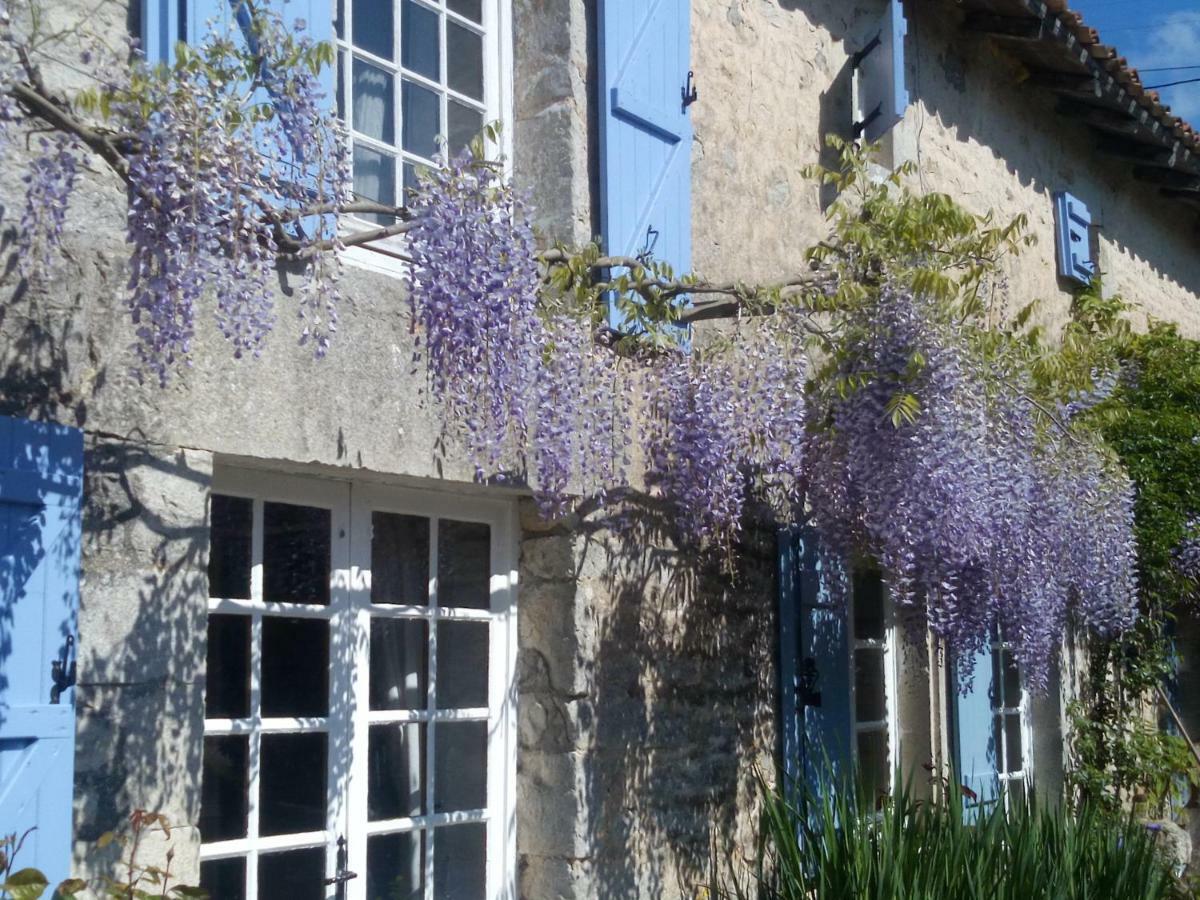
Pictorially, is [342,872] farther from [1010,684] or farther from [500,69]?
[1010,684]

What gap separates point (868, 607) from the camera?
5.54m

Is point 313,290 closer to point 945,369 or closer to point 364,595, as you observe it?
point 364,595

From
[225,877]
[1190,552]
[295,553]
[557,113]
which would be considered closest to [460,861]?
[225,877]

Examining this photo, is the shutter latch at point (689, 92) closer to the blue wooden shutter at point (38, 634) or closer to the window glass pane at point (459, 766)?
the window glass pane at point (459, 766)

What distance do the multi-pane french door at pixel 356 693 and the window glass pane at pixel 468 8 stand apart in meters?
1.47

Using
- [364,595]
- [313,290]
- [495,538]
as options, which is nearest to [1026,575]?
[495,538]

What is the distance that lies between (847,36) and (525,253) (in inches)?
115

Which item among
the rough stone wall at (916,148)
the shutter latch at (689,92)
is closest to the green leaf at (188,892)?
the rough stone wall at (916,148)

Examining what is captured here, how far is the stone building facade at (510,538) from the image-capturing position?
9.59 feet

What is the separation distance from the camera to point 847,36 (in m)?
5.69

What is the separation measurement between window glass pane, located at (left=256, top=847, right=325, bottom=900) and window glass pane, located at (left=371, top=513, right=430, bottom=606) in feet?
2.18

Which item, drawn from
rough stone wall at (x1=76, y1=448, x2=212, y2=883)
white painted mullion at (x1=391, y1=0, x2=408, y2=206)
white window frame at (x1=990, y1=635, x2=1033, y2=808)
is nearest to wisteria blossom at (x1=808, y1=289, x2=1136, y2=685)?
white window frame at (x1=990, y1=635, x2=1033, y2=808)

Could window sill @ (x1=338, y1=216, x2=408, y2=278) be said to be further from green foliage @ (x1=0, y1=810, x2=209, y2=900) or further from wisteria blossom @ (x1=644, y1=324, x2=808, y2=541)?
green foliage @ (x1=0, y1=810, x2=209, y2=900)

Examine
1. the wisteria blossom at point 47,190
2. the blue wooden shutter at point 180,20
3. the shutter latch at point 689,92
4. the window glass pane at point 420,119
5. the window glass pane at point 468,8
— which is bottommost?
the wisteria blossom at point 47,190
